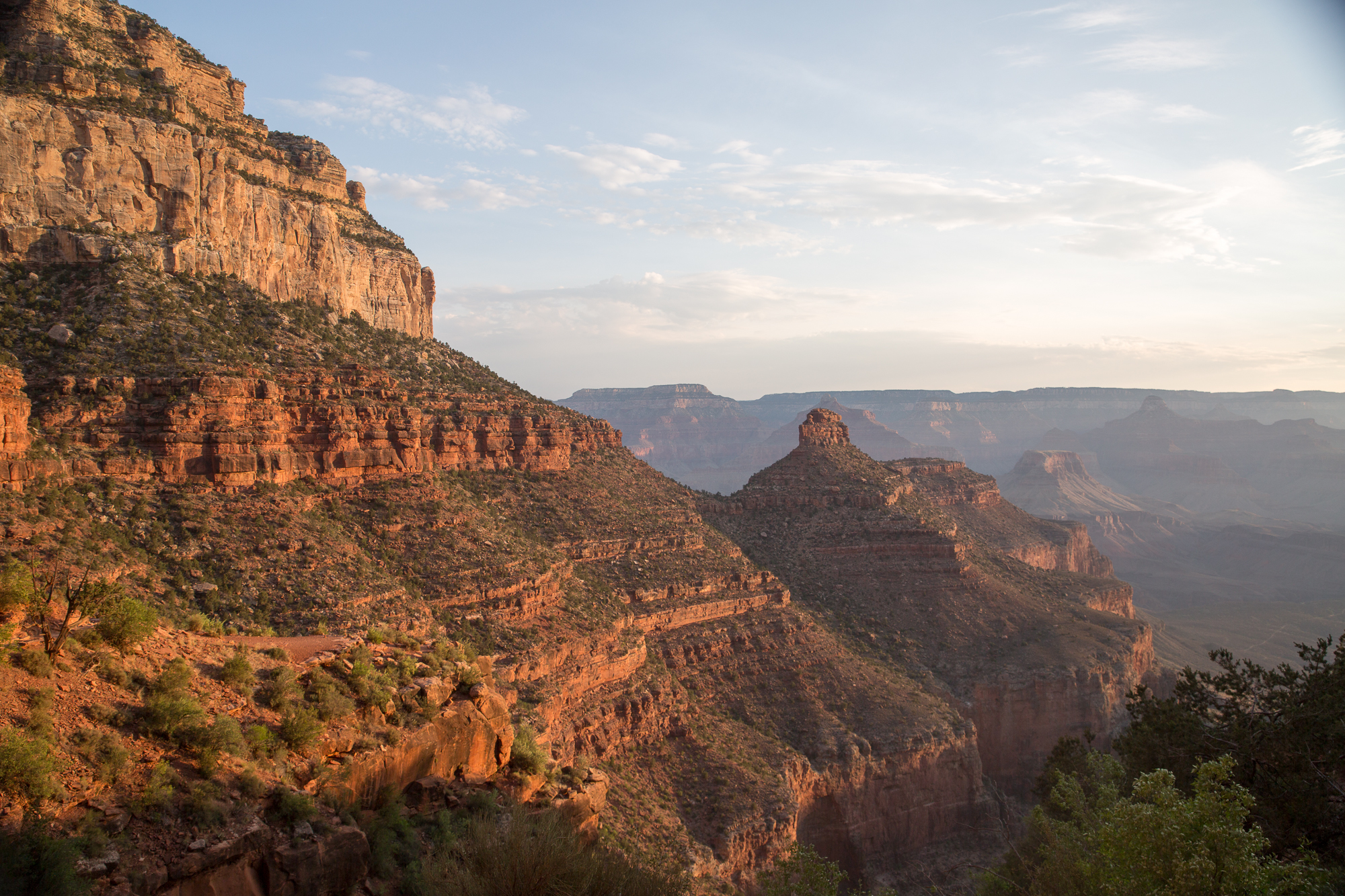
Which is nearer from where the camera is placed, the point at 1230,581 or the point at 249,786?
the point at 249,786

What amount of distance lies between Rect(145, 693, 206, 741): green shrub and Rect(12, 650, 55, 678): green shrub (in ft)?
5.72

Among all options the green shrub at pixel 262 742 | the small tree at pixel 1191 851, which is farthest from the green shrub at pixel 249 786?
the small tree at pixel 1191 851

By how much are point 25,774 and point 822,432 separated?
78913 millimetres

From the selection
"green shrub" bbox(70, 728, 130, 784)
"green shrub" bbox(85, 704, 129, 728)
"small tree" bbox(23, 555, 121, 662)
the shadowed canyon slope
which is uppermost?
"small tree" bbox(23, 555, 121, 662)

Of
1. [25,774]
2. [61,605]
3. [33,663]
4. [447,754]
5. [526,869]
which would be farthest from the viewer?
[447,754]

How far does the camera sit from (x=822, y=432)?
86875 millimetres

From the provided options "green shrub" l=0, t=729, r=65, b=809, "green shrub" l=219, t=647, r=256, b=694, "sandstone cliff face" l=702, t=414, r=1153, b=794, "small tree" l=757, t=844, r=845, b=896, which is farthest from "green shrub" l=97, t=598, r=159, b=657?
"sandstone cliff face" l=702, t=414, r=1153, b=794

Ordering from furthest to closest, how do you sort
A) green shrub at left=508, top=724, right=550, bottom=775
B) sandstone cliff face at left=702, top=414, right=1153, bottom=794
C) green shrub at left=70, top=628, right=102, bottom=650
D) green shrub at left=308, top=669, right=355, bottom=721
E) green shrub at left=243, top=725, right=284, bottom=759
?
sandstone cliff face at left=702, top=414, right=1153, bottom=794 → green shrub at left=508, top=724, right=550, bottom=775 → green shrub at left=308, top=669, right=355, bottom=721 → green shrub at left=70, top=628, right=102, bottom=650 → green shrub at left=243, top=725, right=284, bottom=759

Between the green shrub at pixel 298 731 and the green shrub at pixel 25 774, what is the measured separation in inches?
173

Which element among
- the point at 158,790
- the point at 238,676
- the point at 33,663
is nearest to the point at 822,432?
the point at 238,676

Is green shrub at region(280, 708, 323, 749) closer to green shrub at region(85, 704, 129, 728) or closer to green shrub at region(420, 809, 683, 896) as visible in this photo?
green shrub at region(420, 809, 683, 896)

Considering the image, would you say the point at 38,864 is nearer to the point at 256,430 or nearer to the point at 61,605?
the point at 61,605

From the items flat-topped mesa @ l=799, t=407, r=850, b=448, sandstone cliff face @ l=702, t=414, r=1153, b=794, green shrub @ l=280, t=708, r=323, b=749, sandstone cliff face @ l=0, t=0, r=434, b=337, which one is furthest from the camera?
flat-topped mesa @ l=799, t=407, r=850, b=448

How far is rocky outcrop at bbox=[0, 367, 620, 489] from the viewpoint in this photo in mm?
36000
